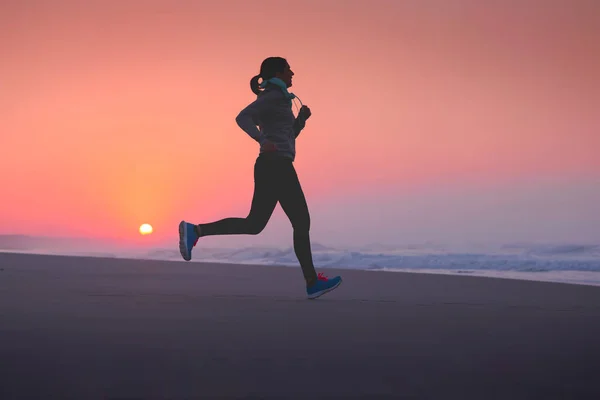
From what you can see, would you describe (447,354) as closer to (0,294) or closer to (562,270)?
(0,294)

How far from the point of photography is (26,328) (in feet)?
16.3

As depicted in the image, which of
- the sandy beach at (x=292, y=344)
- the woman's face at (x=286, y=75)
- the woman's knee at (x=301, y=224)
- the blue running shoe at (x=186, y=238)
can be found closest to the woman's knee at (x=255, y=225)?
the woman's knee at (x=301, y=224)

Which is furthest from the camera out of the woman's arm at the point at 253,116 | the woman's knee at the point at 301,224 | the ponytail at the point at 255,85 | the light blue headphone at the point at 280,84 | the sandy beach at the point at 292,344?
the ponytail at the point at 255,85

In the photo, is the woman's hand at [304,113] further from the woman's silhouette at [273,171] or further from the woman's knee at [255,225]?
the woman's knee at [255,225]

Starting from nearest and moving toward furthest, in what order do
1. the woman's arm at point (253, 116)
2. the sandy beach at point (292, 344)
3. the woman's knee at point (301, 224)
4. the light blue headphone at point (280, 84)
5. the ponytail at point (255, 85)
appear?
the sandy beach at point (292, 344), the woman's arm at point (253, 116), the light blue headphone at point (280, 84), the woman's knee at point (301, 224), the ponytail at point (255, 85)

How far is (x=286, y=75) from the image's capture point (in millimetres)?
7527

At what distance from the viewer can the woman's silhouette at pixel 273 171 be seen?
7.33 metres

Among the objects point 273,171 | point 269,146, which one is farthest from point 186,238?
point 269,146

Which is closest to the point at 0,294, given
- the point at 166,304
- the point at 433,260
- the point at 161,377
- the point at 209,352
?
the point at 166,304

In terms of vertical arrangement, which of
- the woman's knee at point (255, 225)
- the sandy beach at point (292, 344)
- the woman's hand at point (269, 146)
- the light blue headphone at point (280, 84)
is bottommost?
the sandy beach at point (292, 344)

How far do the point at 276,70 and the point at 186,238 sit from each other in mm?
1671

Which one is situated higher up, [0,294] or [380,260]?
[380,260]

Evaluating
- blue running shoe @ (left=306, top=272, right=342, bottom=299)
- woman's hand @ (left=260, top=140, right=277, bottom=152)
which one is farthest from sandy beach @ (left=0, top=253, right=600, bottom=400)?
woman's hand @ (left=260, top=140, right=277, bottom=152)

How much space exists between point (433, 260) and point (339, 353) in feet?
47.1
